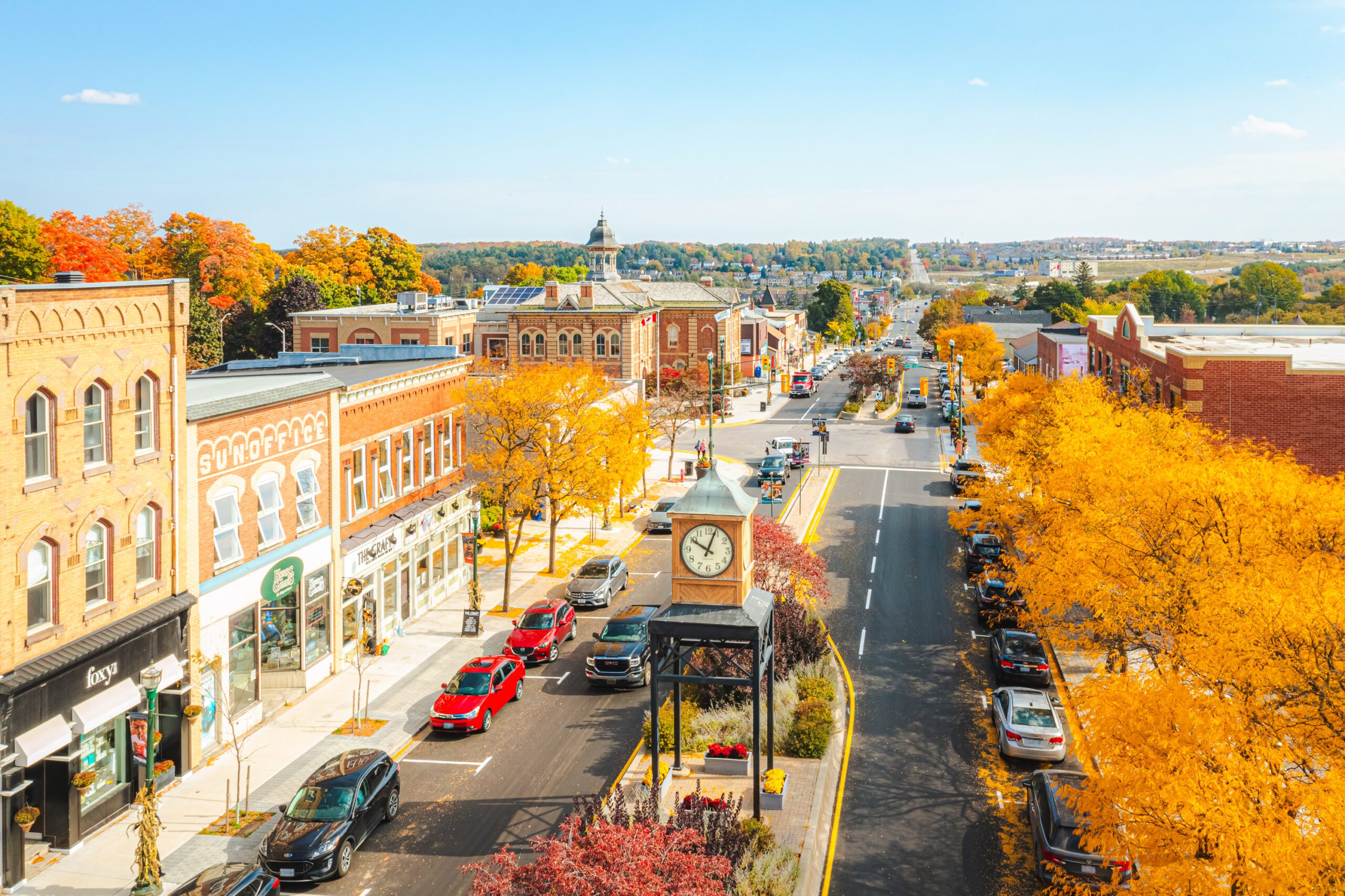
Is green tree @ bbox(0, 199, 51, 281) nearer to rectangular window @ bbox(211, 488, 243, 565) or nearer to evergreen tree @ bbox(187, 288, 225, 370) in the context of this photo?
evergreen tree @ bbox(187, 288, 225, 370)

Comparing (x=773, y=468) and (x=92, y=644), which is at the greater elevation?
(x=92, y=644)

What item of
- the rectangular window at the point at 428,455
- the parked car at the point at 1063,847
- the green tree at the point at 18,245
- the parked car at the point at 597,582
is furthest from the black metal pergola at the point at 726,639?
the green tree at the point at 18,245

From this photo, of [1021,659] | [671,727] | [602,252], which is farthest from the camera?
[602,252]

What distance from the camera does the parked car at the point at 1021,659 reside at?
3133cm

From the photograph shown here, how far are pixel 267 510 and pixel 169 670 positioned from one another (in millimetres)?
5804

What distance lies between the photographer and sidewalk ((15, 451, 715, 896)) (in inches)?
844

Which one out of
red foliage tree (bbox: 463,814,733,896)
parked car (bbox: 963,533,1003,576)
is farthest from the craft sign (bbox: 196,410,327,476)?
parked car (bbox: 963,533,1003,576)

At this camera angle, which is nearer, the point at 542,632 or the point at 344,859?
the point at 344,859

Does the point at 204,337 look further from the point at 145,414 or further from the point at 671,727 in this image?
the point at 671,727

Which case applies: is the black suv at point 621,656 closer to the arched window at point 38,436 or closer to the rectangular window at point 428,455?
the rectangular window at point 428,455

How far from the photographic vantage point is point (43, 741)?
68.8 feet

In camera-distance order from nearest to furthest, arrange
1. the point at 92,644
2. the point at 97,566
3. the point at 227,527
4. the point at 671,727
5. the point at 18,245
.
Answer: the point at 92,644 → the point at 97,566 → the point at 671,727 → the point at 227,527 → the point at 18,245

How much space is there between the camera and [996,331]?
14962 cm

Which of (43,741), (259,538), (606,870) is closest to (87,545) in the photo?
(43,741)
